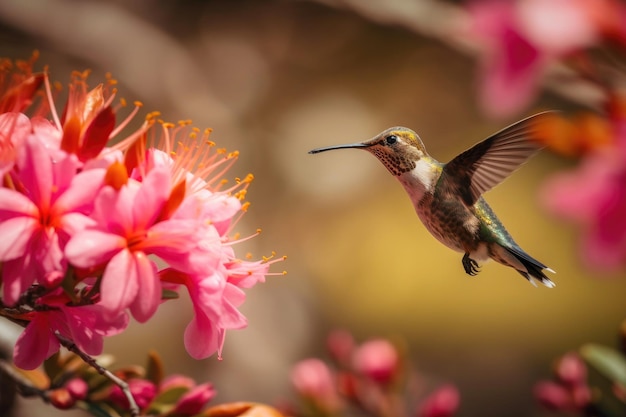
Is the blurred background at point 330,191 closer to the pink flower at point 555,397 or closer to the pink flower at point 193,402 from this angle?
the pink flower at point 555,397

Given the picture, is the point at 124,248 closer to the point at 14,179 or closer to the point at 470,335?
the point at 14,179

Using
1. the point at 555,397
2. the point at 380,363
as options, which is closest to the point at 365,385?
the point at 380,363

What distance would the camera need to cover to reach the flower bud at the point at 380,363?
2.04ft

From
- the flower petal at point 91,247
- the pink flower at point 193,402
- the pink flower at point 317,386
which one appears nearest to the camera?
the flower petal at point 91,247

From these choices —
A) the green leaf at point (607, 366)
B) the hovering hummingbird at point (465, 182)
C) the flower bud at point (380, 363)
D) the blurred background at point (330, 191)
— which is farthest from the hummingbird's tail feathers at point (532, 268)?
the blurred background at point (330, 191)

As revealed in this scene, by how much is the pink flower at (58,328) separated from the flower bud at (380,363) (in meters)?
0.31

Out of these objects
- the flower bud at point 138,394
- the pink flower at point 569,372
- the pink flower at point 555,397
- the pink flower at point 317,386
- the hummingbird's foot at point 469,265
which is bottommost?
the pink flower at point 317,386

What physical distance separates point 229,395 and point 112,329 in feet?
4.26

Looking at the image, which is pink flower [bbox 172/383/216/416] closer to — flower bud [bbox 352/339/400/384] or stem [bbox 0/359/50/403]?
stem [bbox 0/359/50/403]

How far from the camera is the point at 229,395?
1587 millimetres

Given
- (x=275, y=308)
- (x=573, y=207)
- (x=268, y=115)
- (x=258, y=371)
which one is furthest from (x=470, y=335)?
(x=573, y=207)

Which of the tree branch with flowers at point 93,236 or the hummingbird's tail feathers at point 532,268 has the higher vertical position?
the hummingbird's tail feathers at point 532,268

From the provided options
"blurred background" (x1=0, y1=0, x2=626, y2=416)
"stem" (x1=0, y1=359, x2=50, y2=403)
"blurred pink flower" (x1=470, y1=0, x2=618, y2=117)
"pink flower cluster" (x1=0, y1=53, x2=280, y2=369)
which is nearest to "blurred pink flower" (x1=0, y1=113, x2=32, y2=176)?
"pink flower cluster" (x1=0, y1=53, x2=280, y2=369)

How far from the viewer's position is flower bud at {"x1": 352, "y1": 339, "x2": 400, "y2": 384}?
2.04 ft
